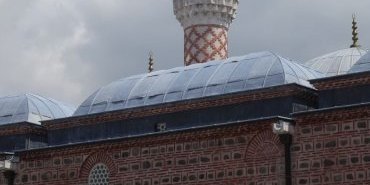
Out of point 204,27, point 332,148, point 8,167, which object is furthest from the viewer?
point 204,27

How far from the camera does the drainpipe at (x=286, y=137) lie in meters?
14.2

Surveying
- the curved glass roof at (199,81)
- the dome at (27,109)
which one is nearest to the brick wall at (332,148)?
the curved glass roof at (199,81)

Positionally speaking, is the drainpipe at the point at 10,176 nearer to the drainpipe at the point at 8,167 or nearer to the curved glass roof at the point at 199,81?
the drainpipe at the point at 8,167

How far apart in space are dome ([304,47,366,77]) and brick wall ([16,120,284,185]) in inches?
278

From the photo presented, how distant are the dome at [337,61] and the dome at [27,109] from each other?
654 centimetres

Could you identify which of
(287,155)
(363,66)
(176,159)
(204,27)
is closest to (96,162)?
(176,159)

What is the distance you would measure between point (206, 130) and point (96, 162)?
2545mm

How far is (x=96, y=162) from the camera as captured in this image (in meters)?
16.7

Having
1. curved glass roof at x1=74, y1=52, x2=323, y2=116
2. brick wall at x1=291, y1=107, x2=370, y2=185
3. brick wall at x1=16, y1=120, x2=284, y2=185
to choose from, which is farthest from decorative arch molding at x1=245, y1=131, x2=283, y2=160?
curved glass roof at x1=74, y1=52, x2=323, y2=116

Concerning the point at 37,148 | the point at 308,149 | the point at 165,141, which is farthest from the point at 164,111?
the point at 308,149

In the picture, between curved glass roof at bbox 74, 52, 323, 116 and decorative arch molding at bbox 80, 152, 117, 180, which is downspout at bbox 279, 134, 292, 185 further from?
decorative arch molding at bbox 80, 152, 117, 180

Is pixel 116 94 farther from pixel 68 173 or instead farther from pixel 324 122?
pixel 324 122

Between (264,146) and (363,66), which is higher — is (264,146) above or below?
below

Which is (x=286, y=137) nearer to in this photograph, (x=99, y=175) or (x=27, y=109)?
(x=99, y=175)
